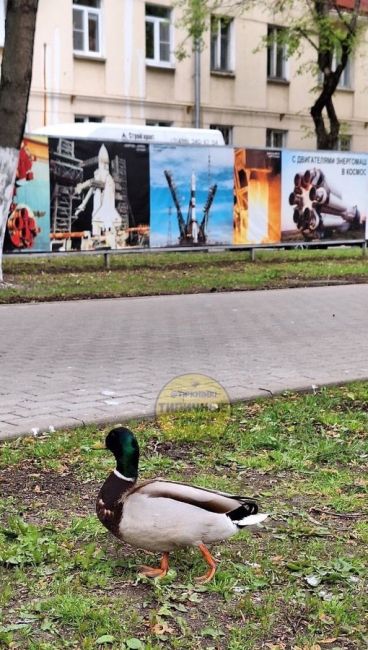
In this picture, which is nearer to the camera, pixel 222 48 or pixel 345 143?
pixel 222 48

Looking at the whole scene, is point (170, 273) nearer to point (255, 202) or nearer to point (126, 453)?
point (255, 202)

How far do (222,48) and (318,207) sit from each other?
1504cm

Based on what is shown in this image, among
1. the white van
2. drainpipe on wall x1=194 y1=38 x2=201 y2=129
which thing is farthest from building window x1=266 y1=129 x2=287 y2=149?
the white van

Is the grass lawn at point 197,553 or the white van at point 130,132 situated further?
the white van at point 130,132

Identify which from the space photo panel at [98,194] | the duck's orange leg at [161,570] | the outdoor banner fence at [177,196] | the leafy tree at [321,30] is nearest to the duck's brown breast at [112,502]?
the duck's orange leg at [161,570]

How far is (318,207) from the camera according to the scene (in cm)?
1822

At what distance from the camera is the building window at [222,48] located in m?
30.5

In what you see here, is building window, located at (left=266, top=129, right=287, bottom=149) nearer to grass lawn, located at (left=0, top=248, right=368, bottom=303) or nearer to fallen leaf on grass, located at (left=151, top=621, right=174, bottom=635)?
grass lawn, located at (left=0, top=248, right=368, bottom=303)

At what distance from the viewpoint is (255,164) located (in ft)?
56.3

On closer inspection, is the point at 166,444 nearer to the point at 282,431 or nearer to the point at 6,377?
the point at 282,431

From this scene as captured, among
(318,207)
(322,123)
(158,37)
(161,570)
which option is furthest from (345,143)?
(161,570)

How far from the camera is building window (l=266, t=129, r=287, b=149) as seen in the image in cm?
3266

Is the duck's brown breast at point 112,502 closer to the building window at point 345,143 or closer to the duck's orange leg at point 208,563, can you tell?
the duck's orange leg at point 208,563

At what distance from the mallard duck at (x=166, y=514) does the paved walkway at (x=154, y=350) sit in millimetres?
2037
